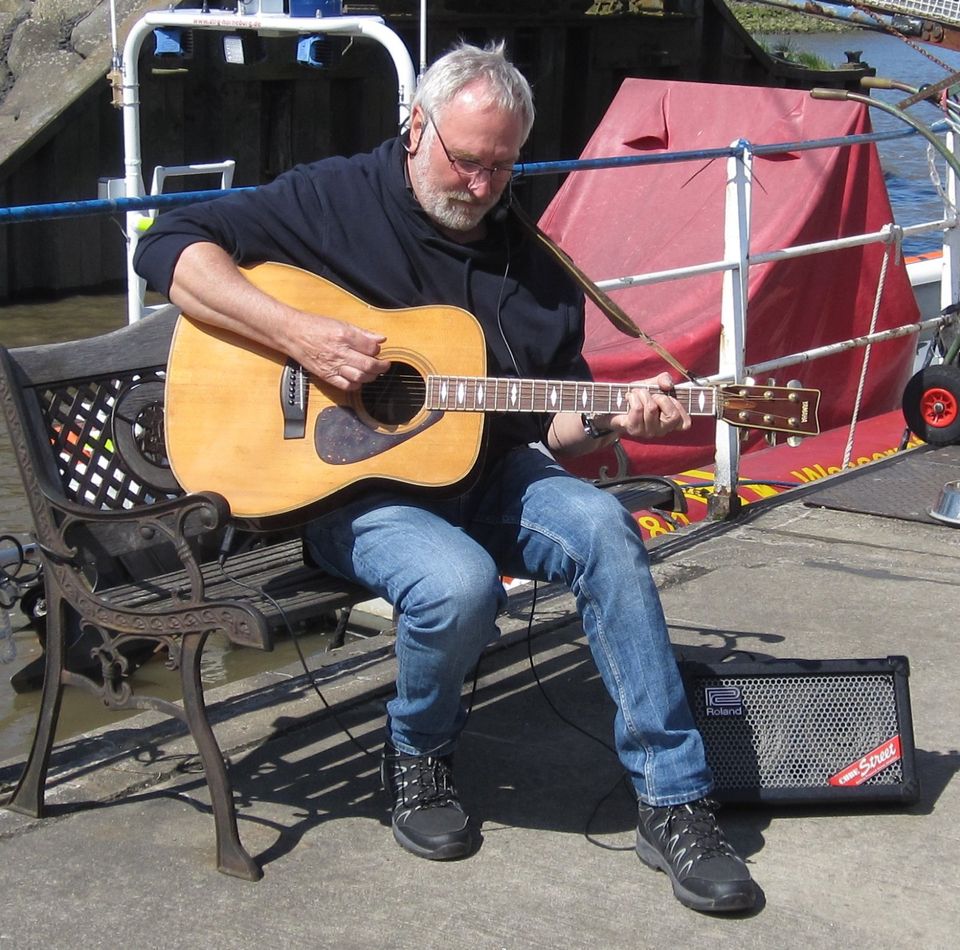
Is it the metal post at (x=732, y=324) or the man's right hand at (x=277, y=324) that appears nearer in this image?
the man's right hand at (x=277, y=324)

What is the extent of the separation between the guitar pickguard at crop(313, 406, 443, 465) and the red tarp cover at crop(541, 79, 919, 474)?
4.14m

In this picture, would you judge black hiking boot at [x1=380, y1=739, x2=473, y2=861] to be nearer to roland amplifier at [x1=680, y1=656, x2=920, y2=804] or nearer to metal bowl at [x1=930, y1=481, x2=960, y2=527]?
roland amplifier at [x1=680, y1=656, x2=920, y2=804]

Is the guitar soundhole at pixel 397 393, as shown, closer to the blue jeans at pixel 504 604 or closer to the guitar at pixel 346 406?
the guitar at pixel 346 406

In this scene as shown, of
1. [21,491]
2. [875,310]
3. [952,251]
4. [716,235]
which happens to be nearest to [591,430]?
[875,310]

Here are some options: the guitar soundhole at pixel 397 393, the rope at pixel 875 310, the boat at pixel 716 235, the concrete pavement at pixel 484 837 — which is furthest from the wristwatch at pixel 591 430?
the boat at pixel 716 235

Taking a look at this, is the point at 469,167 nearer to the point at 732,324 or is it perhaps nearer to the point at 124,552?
the point at 124,552

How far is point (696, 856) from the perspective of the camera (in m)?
2.70

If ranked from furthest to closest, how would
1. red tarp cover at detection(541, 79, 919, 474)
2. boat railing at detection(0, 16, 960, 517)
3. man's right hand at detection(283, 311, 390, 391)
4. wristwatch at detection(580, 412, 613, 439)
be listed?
1. red tarp cover at detection(541, 79, 919, 474)
2. boat railing at detection(0, 16, 960, 517)
3. wristwatch at detection(580, 412, 613, 439)
4. man's right hand at detection(283, 311, 390, 391)

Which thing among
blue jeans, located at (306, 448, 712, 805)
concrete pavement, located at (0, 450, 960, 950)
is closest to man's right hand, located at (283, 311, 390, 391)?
blue jeans, located at (306, 448, 712, 805)

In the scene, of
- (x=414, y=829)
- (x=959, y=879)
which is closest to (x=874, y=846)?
(x=959, y=879)

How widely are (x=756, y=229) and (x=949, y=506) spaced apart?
112 inches

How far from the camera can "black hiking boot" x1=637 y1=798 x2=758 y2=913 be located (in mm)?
2641

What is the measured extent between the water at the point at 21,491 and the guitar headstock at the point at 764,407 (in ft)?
7.21

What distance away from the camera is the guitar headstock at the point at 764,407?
2955 millimetres
